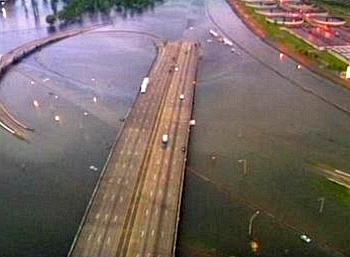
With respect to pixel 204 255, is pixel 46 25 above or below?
above

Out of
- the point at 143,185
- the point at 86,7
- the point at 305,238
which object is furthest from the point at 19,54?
the point at 305,238

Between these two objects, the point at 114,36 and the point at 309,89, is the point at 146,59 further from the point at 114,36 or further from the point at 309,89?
the point at 309,89

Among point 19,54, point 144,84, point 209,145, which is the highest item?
point 19,54

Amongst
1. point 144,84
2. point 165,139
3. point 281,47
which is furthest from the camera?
point 281,47

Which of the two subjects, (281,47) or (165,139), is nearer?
→ (165,139)

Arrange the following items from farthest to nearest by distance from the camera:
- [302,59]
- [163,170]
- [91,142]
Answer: [302,59]
[91,142]
[163,170]

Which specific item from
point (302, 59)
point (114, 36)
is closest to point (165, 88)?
point (302, 59)

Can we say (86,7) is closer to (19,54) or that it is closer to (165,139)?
(19,54)

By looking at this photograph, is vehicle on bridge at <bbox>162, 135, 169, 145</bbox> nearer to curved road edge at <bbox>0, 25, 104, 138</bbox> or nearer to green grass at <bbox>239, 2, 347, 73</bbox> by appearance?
curved road edge at <bbox>0, 25, 104, 138</bbox>
